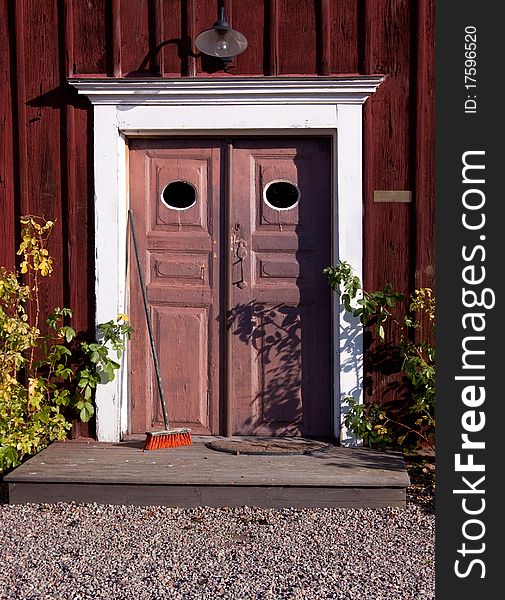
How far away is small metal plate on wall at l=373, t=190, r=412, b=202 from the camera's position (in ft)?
20.2

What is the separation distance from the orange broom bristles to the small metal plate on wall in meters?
2.11

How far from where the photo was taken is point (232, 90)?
20.1 feet

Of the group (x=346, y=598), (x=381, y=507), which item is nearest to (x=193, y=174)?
(x=381, y=507)

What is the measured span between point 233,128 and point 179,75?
54 centimetres

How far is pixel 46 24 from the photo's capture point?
632 centimetres

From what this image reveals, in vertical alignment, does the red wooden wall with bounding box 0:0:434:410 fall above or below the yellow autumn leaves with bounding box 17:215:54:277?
above

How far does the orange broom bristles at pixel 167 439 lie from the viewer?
5.93 m

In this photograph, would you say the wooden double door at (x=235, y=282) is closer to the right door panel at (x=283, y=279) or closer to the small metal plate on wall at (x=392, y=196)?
the right door panel at (x=283, y=279)

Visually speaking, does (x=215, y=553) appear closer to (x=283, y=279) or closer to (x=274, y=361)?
(x=274, y=361)

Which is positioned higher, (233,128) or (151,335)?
(233,128)

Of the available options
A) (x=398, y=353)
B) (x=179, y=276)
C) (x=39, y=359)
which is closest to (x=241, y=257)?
(x=179, y=276)

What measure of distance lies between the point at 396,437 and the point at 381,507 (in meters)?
0.96

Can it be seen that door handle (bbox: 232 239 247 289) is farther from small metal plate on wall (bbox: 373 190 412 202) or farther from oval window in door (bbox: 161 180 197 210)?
small metal plate on wall (bbox: 373 190 412 202)

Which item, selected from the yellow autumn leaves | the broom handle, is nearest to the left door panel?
the broom handle
